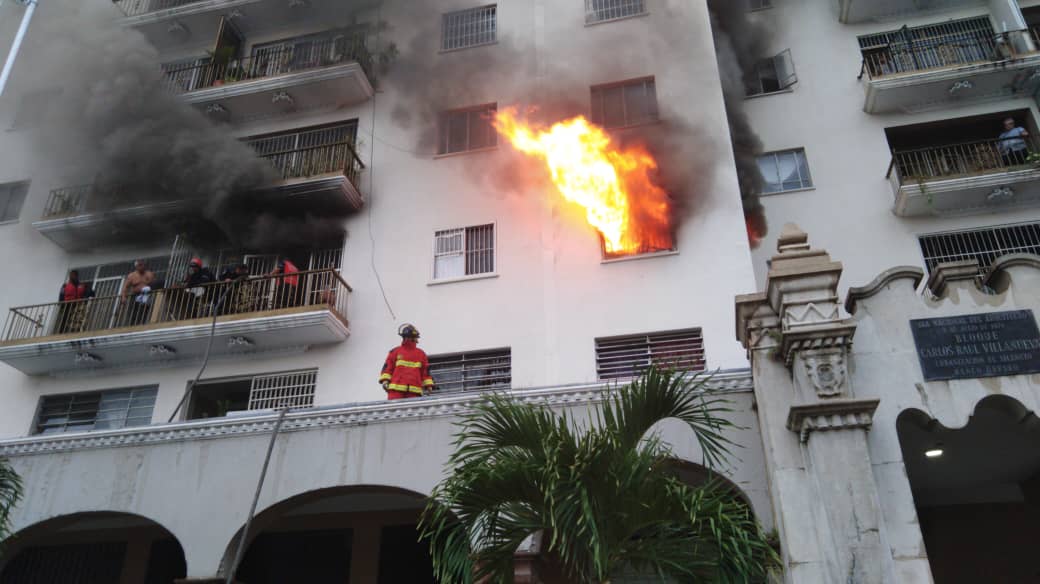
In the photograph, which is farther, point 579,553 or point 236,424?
point 236,424

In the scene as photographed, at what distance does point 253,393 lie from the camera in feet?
52.6

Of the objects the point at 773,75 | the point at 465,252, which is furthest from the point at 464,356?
the point at 773,75

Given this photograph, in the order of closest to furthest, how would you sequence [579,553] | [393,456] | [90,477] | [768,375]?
[579,553]
[768,375]
[393,456]
[90,477]

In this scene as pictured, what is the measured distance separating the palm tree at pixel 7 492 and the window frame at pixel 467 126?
32.8ft

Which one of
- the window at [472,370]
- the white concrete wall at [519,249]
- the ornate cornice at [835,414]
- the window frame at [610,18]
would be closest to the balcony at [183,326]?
the white concrete wall at [519,249]

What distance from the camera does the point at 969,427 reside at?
916cm

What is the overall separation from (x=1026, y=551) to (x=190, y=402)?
15463 millimetres

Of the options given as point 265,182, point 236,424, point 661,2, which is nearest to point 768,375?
point 236,424

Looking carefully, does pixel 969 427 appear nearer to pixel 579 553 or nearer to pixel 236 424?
pixel 579 553

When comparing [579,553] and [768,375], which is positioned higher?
[768,375]

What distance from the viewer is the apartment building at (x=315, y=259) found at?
11117 millimetres

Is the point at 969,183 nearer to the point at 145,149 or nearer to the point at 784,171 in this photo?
the point at 784,171

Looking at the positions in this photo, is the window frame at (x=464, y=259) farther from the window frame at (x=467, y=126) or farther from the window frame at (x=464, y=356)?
the window frame at (x=467, y=126)

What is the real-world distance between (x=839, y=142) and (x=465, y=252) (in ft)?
27.0
